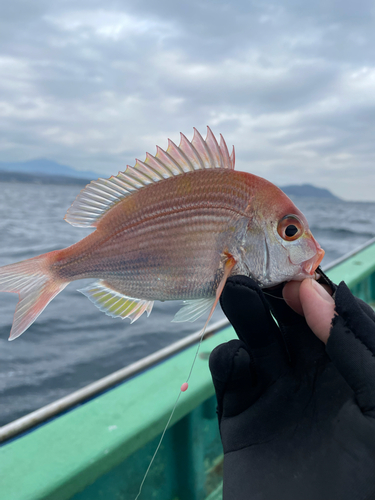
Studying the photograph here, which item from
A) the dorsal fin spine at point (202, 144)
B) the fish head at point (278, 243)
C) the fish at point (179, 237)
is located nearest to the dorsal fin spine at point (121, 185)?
the fish at point (179, 237)

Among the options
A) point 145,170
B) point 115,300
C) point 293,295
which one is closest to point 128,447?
point 115,300

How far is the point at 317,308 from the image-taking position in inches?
52.5

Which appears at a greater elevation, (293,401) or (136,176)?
(136,176)

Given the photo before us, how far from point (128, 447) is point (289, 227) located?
138cm

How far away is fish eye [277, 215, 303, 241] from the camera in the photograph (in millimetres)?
1390

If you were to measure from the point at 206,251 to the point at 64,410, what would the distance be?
57.1 inches

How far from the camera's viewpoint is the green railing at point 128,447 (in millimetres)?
1556

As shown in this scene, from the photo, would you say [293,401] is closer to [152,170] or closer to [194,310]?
[194,310]

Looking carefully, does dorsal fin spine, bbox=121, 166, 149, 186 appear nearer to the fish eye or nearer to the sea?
the fish eye

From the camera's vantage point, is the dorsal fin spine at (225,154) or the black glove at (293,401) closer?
the black glove at (293,401)

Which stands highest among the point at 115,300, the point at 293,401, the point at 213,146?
the point at 213,146

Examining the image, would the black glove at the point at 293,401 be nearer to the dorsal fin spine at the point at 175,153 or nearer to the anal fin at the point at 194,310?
the anal fin at the point at 194,310

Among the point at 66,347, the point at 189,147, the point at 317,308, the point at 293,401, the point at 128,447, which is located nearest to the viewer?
the point at 317,308

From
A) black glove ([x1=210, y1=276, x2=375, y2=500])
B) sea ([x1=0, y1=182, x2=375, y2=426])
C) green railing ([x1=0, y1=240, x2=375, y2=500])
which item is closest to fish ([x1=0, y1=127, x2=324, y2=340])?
black glove ([x1=210, y1=276, x2=375, y2=500])
